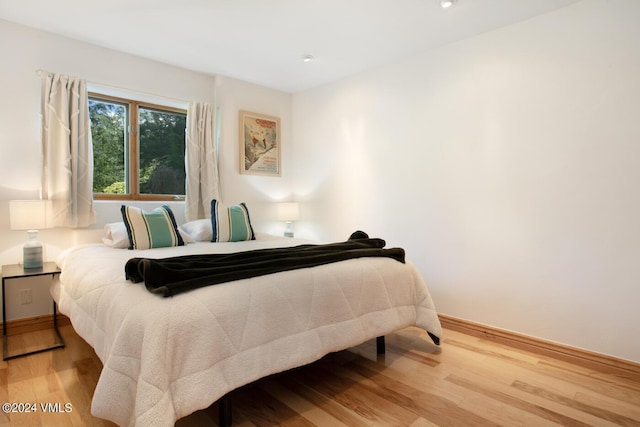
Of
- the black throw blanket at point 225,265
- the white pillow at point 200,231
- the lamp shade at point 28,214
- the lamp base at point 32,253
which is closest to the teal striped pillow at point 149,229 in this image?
the white pillow at point 200,231

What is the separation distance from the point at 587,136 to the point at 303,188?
289 centimetres

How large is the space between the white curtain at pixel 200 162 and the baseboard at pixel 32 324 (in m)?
1.35

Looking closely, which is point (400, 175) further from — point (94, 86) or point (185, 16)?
point (94, 86)

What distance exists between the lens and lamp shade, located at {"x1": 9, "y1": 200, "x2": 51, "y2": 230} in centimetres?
251

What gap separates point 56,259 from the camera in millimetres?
2965

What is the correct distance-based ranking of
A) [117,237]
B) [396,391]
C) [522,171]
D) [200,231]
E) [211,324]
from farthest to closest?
[200,231] < [117,237] < [522,171] < [396,391] < [211,324]

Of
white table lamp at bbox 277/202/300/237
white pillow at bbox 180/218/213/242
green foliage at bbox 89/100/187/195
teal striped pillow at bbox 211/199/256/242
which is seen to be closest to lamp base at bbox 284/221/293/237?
white table lamp at bbox 277/202/300/237

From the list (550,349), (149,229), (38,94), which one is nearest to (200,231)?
(149,229)

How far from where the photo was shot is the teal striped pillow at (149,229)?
2.75 metres

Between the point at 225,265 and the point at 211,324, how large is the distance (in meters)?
0.46

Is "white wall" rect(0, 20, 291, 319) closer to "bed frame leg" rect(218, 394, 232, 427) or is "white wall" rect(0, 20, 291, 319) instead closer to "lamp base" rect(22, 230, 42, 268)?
"lamp base" rect(22, 230, 42, 268)

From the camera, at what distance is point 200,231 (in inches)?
130

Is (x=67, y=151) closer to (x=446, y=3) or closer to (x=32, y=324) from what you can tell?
(x=32, y=324)

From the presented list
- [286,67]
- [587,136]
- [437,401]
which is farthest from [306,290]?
[286,67]
